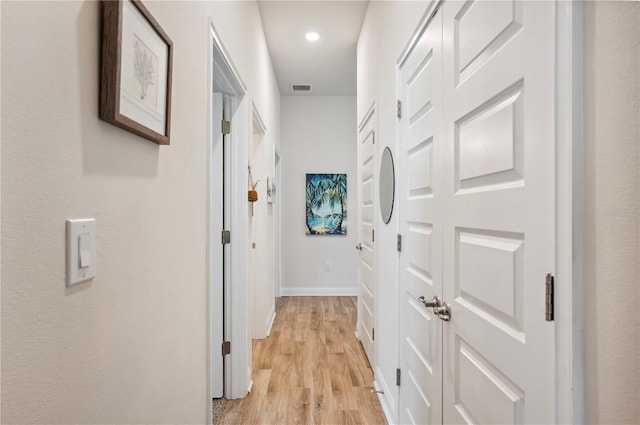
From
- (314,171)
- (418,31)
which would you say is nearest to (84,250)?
(418,31)

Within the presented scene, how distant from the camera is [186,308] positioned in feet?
4.39

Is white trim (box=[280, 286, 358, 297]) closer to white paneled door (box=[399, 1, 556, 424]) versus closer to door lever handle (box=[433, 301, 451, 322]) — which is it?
white paneled door (box=[399, 1, 556, 424])

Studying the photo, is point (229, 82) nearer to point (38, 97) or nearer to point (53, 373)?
point (38, 97)

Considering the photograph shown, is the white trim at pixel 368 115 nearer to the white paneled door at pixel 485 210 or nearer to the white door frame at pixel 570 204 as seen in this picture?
the white paneled door at pixel 485 210

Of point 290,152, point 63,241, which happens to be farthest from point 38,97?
point 290,152

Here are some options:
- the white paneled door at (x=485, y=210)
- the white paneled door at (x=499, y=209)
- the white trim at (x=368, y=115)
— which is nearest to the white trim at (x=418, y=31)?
the white paneled door at (x=485, y=210)

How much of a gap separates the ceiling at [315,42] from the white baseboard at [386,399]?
9.07ft

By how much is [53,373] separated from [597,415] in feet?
3.12

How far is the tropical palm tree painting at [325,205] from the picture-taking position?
535 centimetres

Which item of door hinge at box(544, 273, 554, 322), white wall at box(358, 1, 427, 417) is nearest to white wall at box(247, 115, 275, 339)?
white wall at box(358, 1, 427, 417)

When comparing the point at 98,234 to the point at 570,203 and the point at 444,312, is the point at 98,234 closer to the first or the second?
the point at 570,203

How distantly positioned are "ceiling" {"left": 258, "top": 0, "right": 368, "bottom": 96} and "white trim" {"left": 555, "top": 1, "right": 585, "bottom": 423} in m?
2.61

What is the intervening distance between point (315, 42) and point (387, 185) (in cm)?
→ 214

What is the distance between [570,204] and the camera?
27.7 inches
